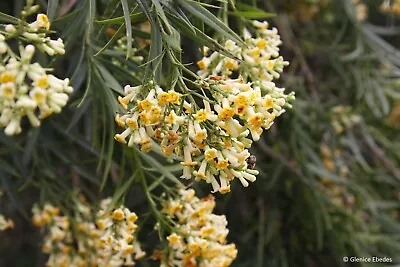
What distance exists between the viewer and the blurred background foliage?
1.33 metres

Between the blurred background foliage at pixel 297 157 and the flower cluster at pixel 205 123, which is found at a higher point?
the flower cluster at pixel 205 123

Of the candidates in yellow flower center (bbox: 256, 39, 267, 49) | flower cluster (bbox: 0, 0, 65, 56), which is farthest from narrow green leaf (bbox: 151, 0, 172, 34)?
yellow flower center (bbox: 256, 39, 267, 49)

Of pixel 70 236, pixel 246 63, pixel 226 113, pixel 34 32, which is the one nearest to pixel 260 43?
pixel 246 63

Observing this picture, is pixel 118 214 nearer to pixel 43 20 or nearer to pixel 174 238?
pixel 174 238

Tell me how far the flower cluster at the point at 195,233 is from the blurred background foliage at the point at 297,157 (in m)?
0.08

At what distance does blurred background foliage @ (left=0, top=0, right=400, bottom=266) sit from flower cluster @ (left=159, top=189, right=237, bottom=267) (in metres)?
0.08

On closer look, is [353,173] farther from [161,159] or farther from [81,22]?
[81,22]

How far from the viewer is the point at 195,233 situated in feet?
3.37

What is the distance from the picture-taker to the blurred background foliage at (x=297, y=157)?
4.36 ft

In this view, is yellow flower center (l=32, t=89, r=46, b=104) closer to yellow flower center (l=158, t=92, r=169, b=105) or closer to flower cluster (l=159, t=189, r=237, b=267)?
yellow flower center (l=158, t=92, r=169, b=105)

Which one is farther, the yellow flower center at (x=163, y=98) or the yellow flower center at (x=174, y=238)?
the yellow flower center at (x=174, y=238)

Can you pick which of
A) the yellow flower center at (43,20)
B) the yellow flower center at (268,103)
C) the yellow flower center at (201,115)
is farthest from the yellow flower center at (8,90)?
the yellow flower center at (268,103)

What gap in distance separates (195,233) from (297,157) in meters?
0.69

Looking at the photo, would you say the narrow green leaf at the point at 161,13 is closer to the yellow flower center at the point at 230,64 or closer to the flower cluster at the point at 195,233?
the yellow flower center at the point at 230,64
